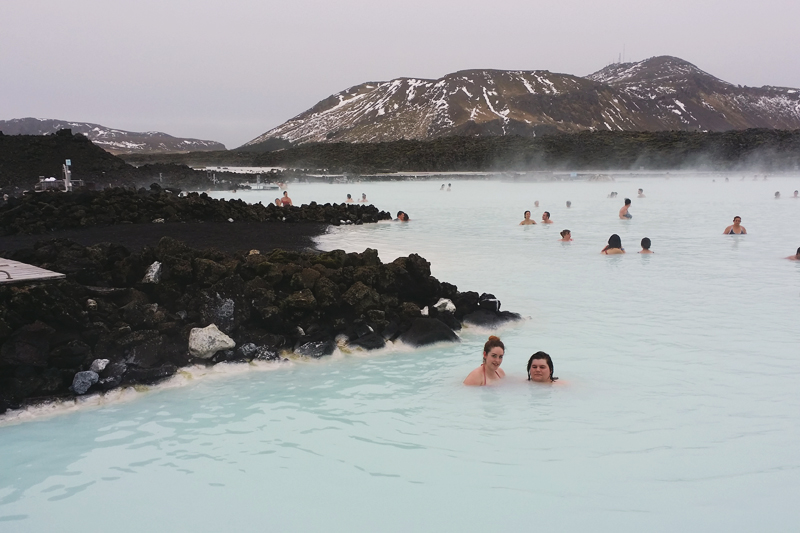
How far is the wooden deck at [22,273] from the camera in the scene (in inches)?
261

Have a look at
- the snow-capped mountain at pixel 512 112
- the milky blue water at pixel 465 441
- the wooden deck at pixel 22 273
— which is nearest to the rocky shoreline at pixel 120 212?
the wooden deck at pixel 22 273

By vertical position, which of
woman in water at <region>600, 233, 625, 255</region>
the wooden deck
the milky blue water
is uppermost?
the wooden deck

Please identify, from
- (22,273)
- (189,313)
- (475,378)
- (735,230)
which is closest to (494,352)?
(475,378)

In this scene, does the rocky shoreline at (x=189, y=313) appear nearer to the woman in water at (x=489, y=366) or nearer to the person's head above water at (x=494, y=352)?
the woman in water at (x=489, y=366)

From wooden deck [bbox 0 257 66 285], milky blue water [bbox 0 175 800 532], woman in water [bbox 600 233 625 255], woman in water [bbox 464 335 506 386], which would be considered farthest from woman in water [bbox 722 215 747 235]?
wooden deck [bbox 0 257 66 285]

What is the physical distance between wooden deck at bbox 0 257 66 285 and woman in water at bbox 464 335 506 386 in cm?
442

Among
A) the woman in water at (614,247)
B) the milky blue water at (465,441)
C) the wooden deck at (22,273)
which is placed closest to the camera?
the milky blue water at (465,441)

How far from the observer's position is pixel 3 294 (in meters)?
6.11

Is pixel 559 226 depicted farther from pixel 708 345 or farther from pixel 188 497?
pixel 188 497

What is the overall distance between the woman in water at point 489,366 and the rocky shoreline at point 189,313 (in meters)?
1.25

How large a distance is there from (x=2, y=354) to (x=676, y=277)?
391 inches

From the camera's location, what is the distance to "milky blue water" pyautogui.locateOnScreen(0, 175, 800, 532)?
402 centimetres

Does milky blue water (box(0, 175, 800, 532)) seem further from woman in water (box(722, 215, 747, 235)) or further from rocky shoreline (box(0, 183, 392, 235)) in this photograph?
rocky shoreline (box(0, 183, 392, 235))

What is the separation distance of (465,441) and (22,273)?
5059mm
